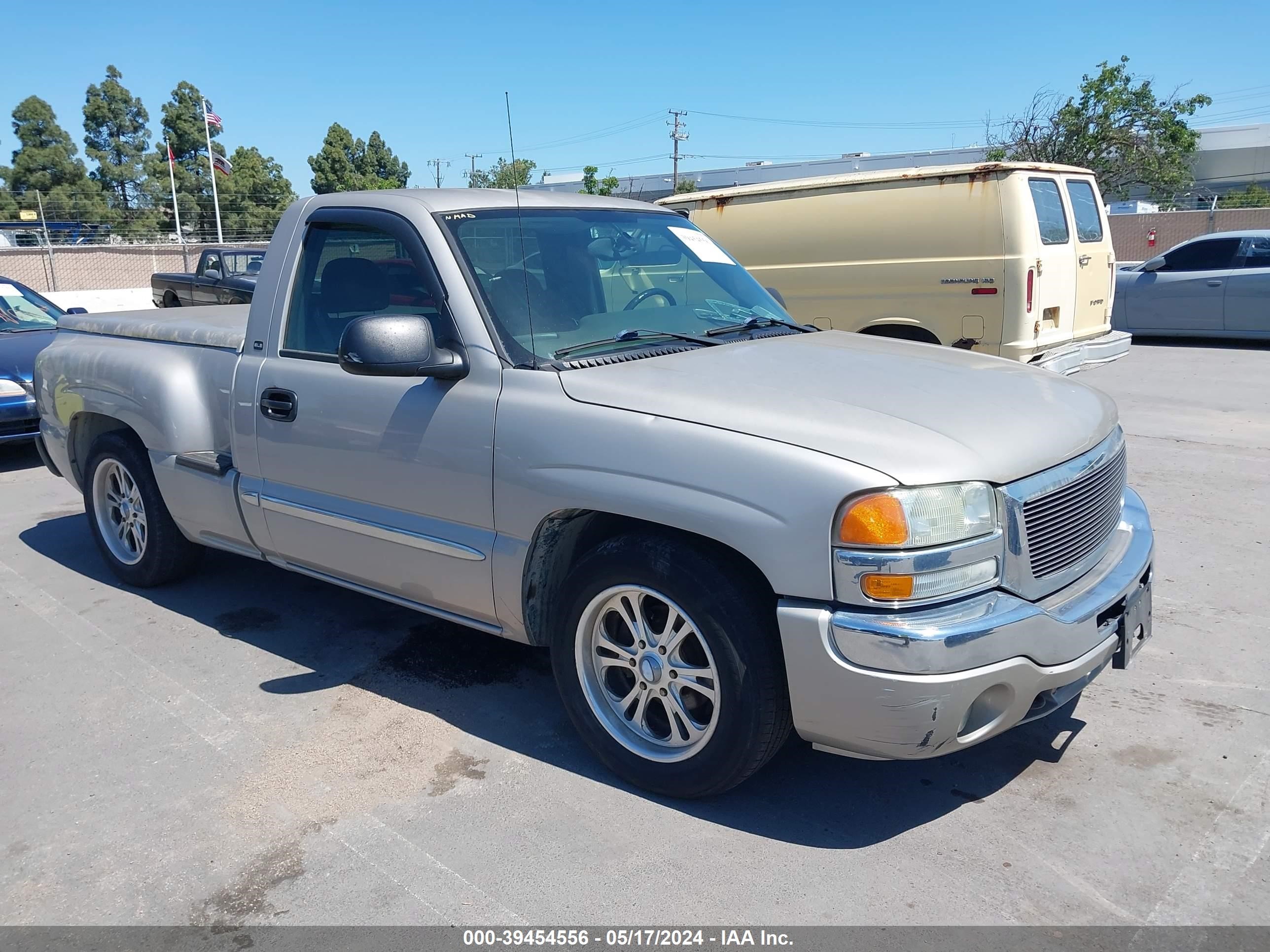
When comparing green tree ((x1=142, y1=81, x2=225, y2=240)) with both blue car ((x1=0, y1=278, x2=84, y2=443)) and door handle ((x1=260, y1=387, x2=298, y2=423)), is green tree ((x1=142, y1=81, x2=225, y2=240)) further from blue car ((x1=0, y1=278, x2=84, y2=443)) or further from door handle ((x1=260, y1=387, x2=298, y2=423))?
door handle ((x1=260, y1=387, x2=298, y2=423))

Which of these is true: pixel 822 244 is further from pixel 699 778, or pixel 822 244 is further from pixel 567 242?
pixel 699 778

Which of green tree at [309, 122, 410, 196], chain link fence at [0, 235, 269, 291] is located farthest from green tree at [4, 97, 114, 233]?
chain link fence at [0, 235, 269, 291]

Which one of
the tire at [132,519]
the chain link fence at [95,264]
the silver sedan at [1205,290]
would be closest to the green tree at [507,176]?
the tire at [132,519]

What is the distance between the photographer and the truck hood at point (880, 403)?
278 cm

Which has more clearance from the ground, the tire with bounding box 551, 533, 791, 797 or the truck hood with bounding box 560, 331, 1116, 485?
the truck hood with bounding box 560, 331, 1116, 485

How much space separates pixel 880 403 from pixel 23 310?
8926 mm

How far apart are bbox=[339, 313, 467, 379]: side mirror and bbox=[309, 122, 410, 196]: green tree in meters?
54.5

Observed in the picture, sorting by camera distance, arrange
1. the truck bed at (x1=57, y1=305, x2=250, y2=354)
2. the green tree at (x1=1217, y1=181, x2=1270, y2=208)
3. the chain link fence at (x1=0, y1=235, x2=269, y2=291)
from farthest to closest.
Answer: the green tree at (x1=1217, y1=181, x2=1270, y2=208) < the chain link fence at (x1=0, y1=235, x2=269, y2=291) < the truck bed at (x1=57, y1=305, x2=250, y2=354)

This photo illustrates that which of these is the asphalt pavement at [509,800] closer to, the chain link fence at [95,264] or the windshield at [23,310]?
the windshield at [23,310]

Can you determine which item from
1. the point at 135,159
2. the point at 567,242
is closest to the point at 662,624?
the point at 567,242

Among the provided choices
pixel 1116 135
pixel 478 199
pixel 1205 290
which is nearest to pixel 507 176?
pixel 478 199

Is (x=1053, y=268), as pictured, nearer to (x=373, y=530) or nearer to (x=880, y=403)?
(x=880, y=403)

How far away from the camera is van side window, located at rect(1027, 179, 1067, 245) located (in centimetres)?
819

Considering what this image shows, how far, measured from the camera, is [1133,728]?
3.61 metres
